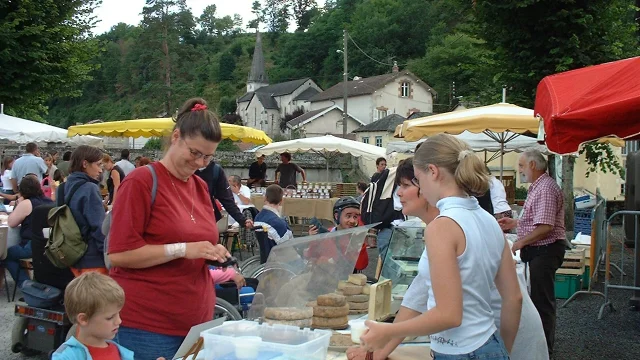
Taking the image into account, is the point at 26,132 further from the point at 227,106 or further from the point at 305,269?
the point at 227,106

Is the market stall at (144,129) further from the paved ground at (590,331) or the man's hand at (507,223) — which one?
the man's hand at (507,223)

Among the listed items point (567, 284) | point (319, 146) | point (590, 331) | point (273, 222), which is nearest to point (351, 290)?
point (273, 222)

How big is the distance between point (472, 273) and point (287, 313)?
1.51 meters

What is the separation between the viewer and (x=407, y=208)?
10.5 feet

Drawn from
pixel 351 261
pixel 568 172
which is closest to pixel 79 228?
pixel 351 261

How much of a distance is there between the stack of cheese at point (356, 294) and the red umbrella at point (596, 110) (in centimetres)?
177

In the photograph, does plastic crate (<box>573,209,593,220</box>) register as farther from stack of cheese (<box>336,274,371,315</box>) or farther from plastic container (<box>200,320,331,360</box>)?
plastic container (<box>200,320,331,360</box>)

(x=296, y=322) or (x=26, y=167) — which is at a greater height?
(x=26, y=167)

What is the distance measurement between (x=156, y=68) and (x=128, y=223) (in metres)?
73.5

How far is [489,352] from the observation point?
→ 2.34m

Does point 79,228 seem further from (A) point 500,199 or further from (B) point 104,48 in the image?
(B) point 104,48

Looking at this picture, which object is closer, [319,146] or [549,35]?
[549,35]

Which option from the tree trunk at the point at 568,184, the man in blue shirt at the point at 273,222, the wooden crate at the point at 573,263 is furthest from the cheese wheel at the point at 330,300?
the tree trunk at the point at 568,184

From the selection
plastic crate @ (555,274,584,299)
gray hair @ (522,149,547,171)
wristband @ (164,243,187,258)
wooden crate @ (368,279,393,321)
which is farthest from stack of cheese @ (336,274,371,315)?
plastic crate @ (555,274,584,299)
